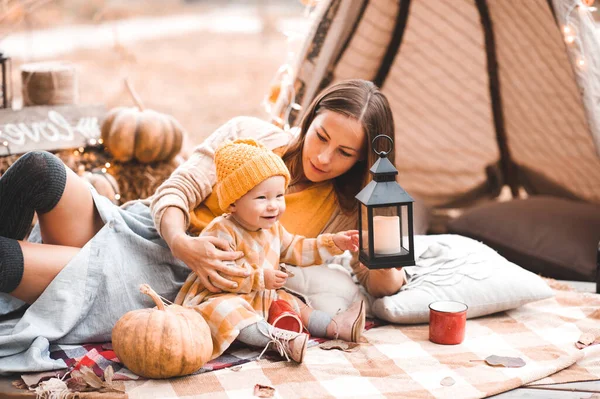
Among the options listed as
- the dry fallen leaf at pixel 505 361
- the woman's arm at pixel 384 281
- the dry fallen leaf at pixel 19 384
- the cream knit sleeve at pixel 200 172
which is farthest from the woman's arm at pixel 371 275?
the dry fallen leaf at pixel 19 384

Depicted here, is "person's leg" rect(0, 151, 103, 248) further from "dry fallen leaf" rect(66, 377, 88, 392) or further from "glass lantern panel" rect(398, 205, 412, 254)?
"glass lantern panel" rect(398, 205, 412, 254)

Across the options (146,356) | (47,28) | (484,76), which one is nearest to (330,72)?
(484,76)

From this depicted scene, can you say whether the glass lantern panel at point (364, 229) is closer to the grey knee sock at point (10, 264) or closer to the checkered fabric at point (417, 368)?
the checkered fabric at point (417, 368)

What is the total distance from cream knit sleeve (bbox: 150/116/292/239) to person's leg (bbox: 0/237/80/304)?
1.06 feet

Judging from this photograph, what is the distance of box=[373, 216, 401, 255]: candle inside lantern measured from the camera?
→ 2.22 m

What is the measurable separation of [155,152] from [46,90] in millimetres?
589

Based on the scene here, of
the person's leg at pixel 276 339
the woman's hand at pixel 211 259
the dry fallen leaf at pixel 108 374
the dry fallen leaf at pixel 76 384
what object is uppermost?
the woman's hand at pixel 211 259

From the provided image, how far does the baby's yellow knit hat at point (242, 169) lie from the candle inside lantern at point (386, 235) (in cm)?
32

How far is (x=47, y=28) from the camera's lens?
26.1 feet

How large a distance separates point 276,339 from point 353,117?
757mm

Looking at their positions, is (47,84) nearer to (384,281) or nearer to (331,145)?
(331,145)

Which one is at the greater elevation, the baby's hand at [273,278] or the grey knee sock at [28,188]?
the grey knee sock at [28,188]

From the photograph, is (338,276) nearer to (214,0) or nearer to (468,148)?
Result: (468,148)

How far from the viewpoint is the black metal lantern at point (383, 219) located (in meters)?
2.18
